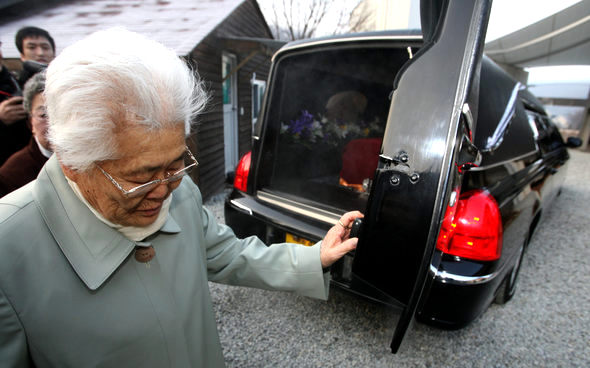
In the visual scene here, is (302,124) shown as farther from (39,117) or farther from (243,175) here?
(39,117)

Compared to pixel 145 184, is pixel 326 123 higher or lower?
lower

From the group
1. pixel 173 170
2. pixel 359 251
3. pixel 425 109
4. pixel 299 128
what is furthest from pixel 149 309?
pixel 299 128

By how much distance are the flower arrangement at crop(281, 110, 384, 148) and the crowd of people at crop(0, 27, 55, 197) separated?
178cm

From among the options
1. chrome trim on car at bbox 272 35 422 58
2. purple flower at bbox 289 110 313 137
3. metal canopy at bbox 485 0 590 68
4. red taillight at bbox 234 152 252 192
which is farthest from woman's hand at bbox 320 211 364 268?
purple flower at bbox 289 110 313 137

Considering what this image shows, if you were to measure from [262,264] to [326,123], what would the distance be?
277 cm

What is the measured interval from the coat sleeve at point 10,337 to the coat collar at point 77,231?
0.43 feet

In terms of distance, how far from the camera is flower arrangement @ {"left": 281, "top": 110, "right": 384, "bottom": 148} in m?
3.25

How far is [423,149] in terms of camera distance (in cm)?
107

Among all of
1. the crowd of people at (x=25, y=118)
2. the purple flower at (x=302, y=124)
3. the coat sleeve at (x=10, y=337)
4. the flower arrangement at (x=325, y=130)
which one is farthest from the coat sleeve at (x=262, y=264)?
the purple flower at (x=302, y=124)

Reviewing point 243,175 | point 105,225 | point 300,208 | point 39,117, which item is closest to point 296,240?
point 300,208

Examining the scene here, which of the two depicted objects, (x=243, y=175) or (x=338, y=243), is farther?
(x=243, y=175)

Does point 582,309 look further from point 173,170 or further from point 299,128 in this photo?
point 173,170

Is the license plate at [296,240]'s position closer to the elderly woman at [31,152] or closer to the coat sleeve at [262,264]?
the coat sleeve at [262,264]

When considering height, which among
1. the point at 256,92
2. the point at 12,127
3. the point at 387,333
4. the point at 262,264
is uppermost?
the point at 256,92
